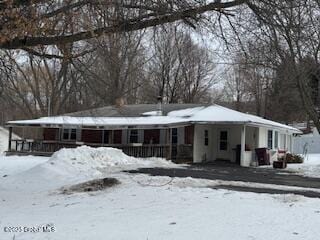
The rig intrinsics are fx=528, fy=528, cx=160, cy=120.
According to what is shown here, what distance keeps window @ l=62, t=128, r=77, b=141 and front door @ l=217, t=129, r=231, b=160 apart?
10.2 m

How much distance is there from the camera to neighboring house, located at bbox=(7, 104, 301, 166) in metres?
31.6

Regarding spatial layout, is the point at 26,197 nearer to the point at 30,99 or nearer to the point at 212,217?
the point at 212,217

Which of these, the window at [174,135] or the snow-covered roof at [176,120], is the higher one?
the snow-covered roof at [176,120]

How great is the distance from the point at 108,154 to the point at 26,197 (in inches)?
434

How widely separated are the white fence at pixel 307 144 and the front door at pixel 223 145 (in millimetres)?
21531

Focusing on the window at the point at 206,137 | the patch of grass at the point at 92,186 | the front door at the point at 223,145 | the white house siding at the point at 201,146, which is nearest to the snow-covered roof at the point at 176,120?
the white house siding at the point at 201,146

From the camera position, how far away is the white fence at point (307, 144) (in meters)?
54.5

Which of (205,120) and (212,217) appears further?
(205,120)

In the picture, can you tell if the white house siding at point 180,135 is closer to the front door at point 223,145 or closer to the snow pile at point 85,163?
the front door at point 223,145

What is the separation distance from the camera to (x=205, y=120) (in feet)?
102

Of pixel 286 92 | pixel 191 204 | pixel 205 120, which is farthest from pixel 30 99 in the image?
pixel 191 204

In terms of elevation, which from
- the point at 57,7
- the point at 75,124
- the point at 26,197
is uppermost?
the point at 57,7

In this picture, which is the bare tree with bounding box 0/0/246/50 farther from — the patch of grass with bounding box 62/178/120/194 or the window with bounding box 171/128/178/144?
the window with bounding box 171/128/178/144

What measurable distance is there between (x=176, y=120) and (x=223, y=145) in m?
4.52
